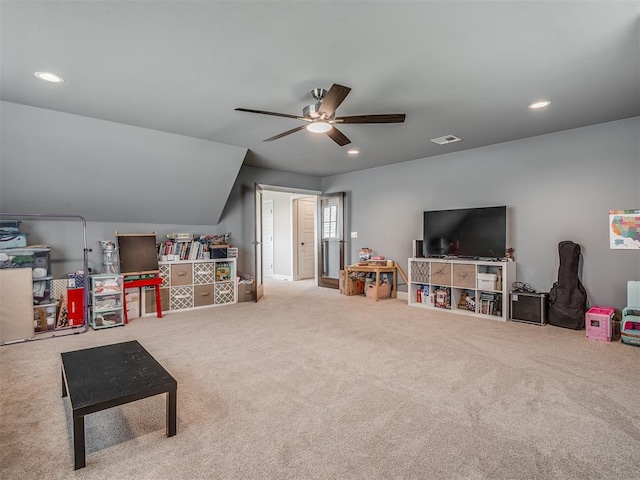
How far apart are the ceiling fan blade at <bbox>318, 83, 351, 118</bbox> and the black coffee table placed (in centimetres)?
217

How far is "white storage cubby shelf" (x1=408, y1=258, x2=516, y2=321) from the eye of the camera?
4574mm

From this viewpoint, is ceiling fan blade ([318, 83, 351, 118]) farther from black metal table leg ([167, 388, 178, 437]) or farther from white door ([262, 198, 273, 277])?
white door ([262, 198, 273, 277])

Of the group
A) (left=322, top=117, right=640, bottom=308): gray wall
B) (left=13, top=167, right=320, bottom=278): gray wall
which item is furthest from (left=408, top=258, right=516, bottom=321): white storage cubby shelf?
(left=13, top=167, right=320, bottom=278): gray wall

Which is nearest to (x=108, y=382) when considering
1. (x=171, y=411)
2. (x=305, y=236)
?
(x=171, y=411)

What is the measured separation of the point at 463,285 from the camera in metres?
4.82

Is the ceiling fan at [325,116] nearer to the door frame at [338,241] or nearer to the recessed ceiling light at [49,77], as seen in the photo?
the recessed ceiling light at [49,77]

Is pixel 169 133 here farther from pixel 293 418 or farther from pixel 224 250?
pixel 293 418

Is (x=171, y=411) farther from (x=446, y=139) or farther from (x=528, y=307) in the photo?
(x=446, y=139)

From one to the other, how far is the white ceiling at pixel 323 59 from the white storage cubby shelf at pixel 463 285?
75.7 inches

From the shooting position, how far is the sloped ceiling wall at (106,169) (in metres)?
3.62

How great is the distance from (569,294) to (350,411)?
11.2ft

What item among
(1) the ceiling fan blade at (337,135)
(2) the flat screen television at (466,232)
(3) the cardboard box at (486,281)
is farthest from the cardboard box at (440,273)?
(1) the ceiling fan blade at (337,135)

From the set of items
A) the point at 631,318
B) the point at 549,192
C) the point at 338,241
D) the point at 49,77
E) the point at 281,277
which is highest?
the point at 49,77

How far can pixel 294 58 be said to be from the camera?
2.47 metres
